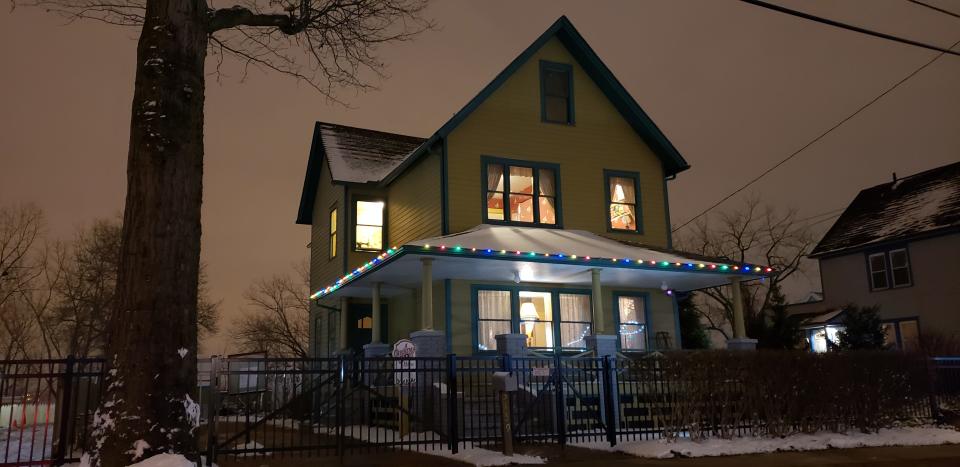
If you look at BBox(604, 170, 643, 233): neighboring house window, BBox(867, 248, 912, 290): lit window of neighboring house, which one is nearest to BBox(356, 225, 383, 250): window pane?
BBox(604, 170, 643, 233): neighboring house window

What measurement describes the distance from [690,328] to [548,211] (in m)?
10.4

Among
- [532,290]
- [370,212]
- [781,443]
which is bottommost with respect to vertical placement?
[781,443]

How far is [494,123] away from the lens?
61.1 feet

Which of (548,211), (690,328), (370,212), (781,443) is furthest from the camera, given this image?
(690,328)

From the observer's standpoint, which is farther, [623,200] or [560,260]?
[623,200]

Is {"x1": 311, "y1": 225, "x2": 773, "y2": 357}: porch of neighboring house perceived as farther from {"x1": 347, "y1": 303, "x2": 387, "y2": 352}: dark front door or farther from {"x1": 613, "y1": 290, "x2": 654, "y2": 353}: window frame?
→ {"x1": 347, "y1": 303, "x2": 387, "y2": 352}: dark front door

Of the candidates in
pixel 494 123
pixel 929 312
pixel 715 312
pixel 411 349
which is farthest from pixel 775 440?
pixel 715 312

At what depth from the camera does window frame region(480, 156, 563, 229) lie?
18.2 metres

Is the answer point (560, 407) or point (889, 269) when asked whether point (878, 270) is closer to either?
point (889, 269)

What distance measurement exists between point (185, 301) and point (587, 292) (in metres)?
12.5

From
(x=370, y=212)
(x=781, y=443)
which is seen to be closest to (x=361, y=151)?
(x=370, y=212)

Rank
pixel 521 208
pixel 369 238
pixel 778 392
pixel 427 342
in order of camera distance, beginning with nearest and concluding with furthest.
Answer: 1. pixel 778 392
2. pixel 427 342
3. pixel 521 208
4. pixel 369 238

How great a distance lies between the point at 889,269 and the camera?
28719mm

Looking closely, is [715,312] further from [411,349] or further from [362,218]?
[411,349]
